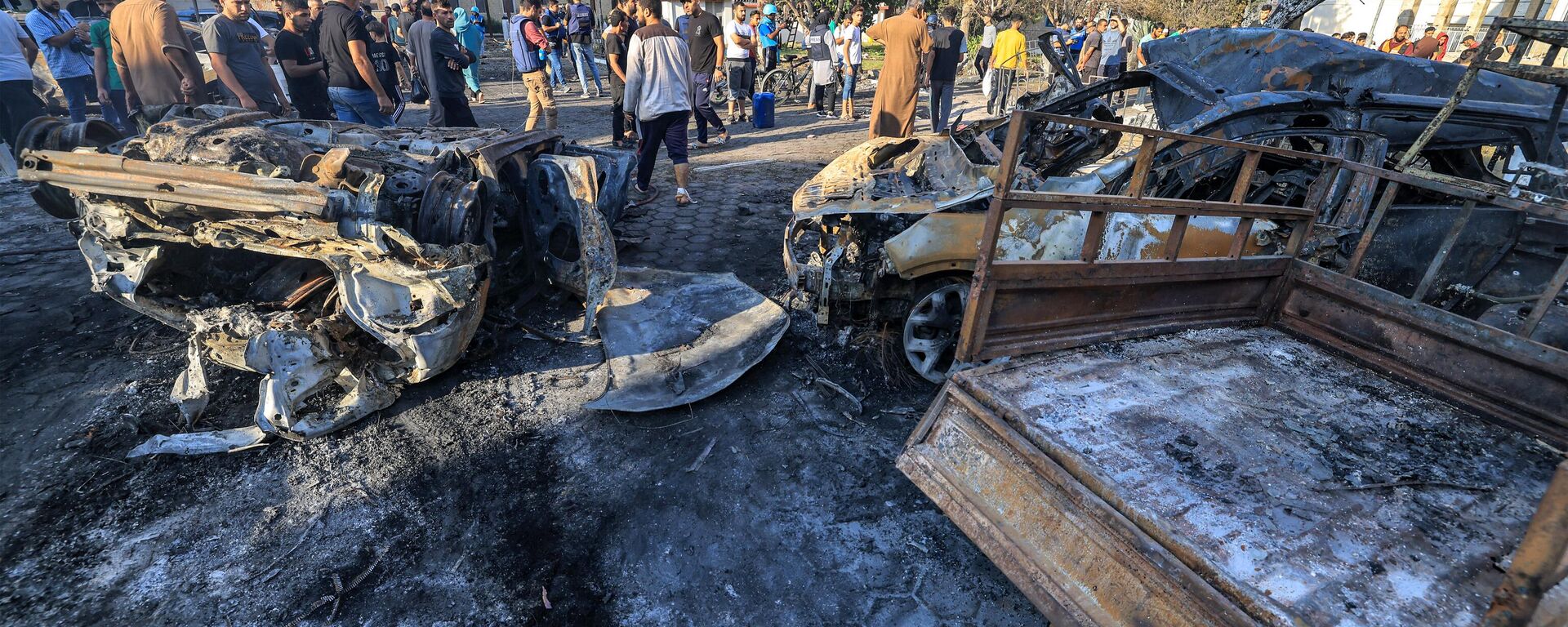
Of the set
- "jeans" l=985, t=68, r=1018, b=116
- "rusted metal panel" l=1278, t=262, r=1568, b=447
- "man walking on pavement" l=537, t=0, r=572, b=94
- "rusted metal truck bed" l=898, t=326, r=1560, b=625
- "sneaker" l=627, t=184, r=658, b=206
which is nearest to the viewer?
"rusted metal truck bed" l=898, t=326, r=1560, b=625

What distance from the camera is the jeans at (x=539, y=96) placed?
7.72 meters

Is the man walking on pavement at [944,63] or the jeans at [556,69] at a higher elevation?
the man walking on pavement at [944,63]

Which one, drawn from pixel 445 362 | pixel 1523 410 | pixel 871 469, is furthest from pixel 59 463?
pixel 1523 410

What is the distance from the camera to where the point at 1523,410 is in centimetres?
234

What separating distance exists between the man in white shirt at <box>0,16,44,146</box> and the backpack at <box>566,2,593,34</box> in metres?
7.05

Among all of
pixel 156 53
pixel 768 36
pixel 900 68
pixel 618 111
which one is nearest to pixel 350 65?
pixel 156 53

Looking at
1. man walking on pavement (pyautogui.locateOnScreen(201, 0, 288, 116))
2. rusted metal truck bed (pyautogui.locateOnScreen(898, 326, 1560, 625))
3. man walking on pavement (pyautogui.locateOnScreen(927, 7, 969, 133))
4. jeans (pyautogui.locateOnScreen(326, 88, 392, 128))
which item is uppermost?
man walking on pavement (pyautogui.locateOnScreen(927, 7, 969, 133))

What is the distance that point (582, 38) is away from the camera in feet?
40.2

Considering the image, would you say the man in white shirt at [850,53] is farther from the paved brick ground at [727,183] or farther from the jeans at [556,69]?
the jeans at [556,69]

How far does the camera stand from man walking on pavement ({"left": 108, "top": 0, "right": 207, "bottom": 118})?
521cm

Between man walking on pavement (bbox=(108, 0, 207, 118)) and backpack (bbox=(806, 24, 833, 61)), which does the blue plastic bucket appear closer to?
backpack (bbox=(806, 24, 833, 61))

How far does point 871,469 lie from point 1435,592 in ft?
6.24

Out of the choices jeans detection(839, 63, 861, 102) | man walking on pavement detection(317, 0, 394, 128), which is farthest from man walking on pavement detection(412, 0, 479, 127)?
jeans detection(839, 63, 861, 102)

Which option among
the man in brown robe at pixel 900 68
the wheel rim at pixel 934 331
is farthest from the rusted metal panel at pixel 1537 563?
the man in brown robe at pixel 900 68
